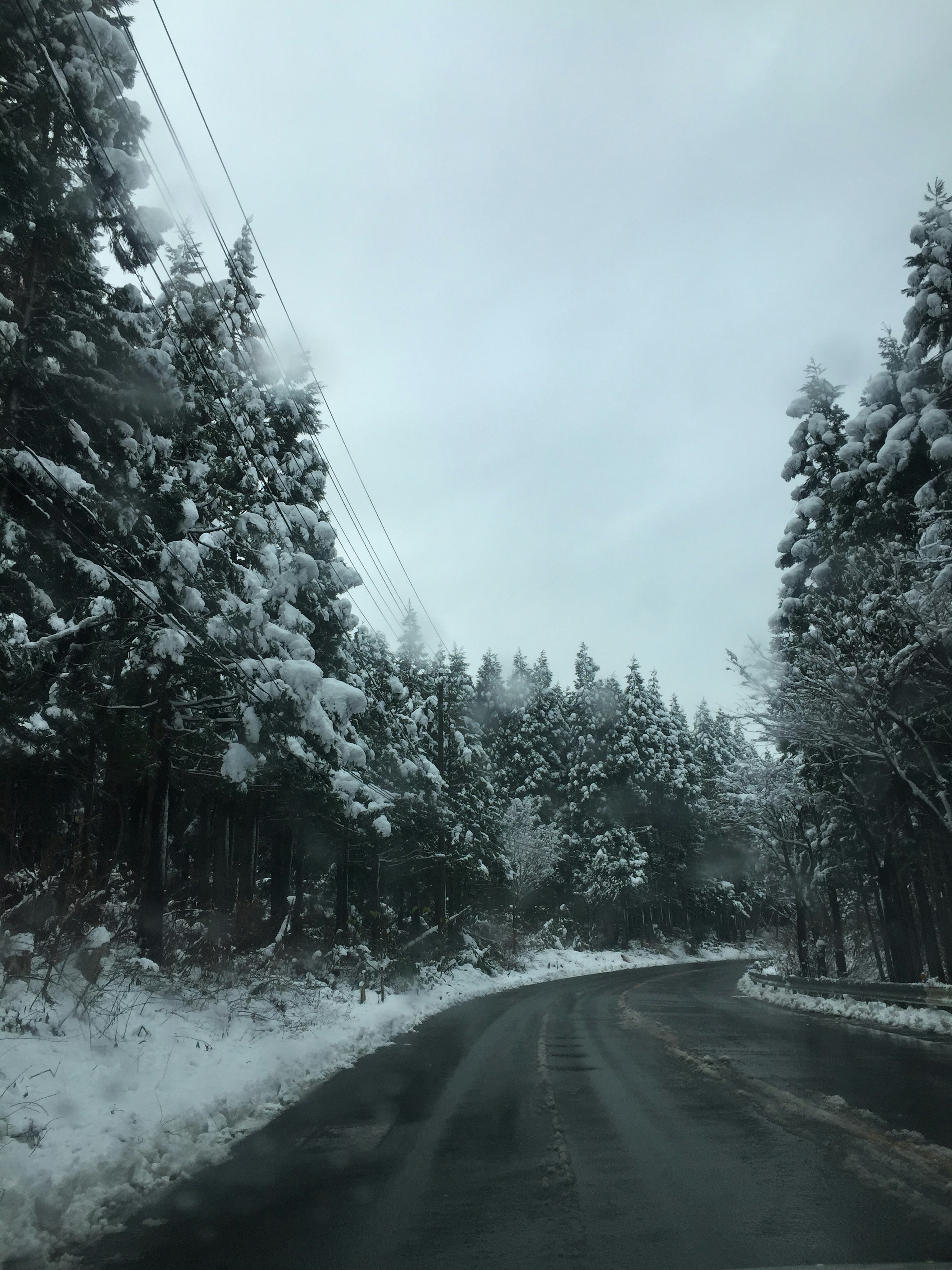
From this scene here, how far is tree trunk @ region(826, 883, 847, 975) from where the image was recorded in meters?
35.2

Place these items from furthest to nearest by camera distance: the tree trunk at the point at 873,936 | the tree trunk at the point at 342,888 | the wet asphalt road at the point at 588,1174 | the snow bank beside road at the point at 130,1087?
the tree trunk at the point at 873,936, the tree trunk at the point at 342,888, the snow bank beside road at the point at 130,1087, the wet asphalt road at the point at 588,1174

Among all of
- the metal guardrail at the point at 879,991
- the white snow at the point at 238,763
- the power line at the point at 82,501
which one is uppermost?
the power line at the point at 82,501

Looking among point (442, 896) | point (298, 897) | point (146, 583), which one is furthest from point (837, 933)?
point (146, 583)

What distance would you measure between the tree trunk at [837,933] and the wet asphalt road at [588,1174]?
78.7 ft

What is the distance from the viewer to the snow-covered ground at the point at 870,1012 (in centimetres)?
1694

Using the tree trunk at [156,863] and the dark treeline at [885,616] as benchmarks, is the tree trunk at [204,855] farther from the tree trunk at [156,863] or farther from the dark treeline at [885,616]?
the dark treeline at [885,616]

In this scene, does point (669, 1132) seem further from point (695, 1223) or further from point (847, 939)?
point (847, 939)

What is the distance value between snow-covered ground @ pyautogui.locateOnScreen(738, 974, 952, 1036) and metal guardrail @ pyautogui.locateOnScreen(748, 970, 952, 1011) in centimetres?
10

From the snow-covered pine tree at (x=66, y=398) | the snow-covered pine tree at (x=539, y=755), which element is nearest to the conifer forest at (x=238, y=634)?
the snow-covered pine tree at (x=66, y=398)

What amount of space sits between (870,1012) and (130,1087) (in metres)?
17.7

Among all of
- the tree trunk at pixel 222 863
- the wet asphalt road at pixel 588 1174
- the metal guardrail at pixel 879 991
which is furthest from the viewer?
the tree trunk at pixel 222 863

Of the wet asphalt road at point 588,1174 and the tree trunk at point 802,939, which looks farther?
the tree trunk at point 802,939

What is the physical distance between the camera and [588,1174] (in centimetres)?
668

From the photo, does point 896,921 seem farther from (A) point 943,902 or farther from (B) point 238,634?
(B) point 238,634
